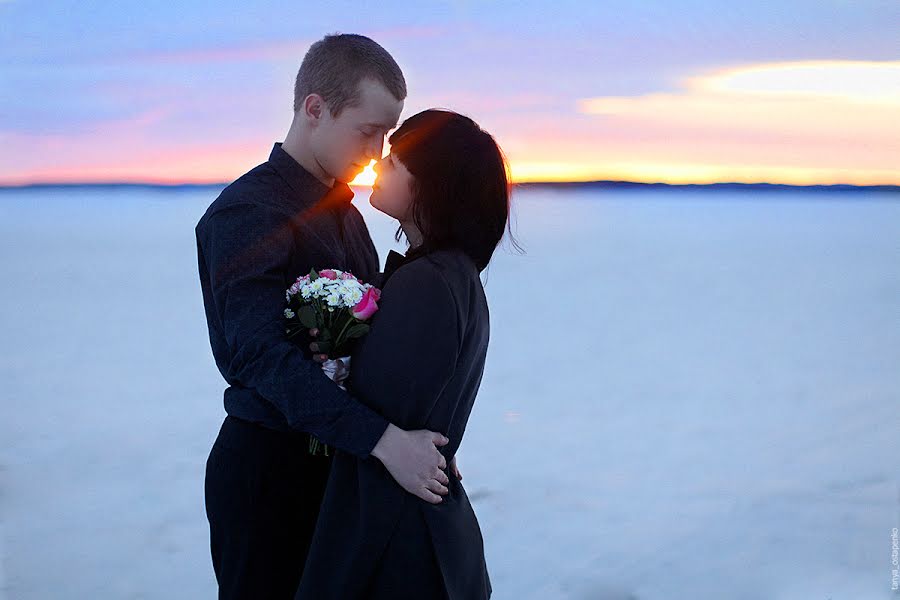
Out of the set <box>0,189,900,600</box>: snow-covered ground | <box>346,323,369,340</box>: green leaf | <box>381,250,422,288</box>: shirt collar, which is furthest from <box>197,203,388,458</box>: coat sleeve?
<box>0,189,900,600</box>: snow-covered ground

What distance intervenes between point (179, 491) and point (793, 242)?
22.0 m

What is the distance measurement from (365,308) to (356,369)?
5.6 inches

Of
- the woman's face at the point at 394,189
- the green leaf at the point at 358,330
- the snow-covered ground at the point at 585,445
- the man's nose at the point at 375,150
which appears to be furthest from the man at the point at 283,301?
the snow-covered ground at the point at 585,445

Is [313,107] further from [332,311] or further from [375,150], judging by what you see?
[332,311]

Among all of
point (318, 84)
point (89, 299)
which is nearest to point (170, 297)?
point (89, 299)

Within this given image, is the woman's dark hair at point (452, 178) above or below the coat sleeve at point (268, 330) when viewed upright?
above

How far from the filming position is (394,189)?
7.11 feet

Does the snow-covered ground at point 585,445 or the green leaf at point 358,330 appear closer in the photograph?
the green leaf at point 358,330

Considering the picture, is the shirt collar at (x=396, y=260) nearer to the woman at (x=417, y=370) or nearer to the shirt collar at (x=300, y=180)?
the woman at (x=417, y=370)

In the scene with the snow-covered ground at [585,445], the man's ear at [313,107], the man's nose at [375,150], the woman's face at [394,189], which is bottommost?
the snow-covered ground at [585,445]

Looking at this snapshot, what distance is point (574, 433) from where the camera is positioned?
6309 mm

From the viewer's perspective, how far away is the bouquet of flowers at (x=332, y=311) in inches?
82.3

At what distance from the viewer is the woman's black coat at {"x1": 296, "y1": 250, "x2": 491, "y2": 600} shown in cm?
203

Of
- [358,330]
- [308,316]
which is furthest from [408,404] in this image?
[308,316]
